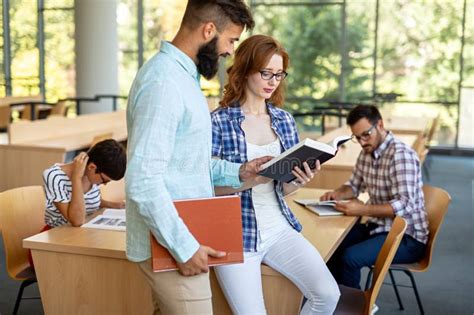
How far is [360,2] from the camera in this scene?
10.6 metres

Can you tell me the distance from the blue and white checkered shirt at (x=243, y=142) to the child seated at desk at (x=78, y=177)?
65 cm

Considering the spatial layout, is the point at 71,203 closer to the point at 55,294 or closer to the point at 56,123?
the point at 55,294

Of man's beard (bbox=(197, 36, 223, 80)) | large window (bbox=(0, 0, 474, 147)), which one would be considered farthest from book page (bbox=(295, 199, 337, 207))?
large window (bbox=(0, 0, 474, 147))

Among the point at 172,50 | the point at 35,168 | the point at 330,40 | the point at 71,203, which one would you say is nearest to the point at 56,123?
the point at 35,168

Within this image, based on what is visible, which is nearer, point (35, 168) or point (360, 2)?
point (35, 168)

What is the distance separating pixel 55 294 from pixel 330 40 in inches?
351

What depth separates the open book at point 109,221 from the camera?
9.02ft

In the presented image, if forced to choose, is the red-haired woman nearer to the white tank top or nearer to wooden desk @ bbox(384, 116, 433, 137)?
the white tank top

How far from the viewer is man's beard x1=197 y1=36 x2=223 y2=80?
1.83 m

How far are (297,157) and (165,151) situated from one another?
61cm

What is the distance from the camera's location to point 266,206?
2455 mm

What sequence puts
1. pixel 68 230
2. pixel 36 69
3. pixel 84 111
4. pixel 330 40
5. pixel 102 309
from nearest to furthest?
pixel 102 309, pixel 68 230, pixel 84 111, pixel 330 40, pixel 36 69

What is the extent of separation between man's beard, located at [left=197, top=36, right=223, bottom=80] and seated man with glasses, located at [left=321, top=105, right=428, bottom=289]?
1.46 metres

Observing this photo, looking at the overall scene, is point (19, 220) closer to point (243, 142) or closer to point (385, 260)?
point (243, 142)
